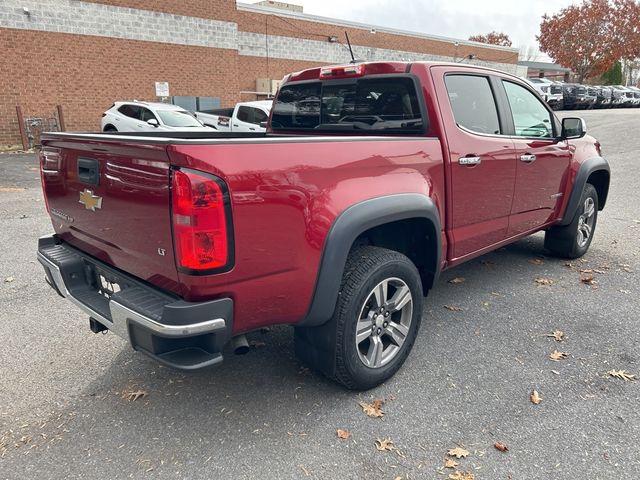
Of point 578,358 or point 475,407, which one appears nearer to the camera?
point 475,407

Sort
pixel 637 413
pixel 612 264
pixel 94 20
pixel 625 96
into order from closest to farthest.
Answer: pixel 637 413 → pixel 612 264 → pixel 94 20 → pixel 625 96

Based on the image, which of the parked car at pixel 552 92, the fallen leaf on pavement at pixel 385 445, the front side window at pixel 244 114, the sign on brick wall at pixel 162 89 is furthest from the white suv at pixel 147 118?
the parked car at pixel 552 92

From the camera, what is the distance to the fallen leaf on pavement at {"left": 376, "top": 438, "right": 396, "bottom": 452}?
2.53 metres

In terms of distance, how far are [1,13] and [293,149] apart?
1765cm

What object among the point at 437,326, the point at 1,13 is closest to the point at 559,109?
the point at 1,13

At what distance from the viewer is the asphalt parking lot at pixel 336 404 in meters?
2.43

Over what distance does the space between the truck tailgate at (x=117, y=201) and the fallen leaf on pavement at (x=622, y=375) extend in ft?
9.11

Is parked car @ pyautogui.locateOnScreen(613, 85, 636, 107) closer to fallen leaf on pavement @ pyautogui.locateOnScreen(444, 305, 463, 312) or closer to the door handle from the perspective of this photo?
fallen leaf on pavement @ pyautogui.locateOnScreen(444, 305, 463, 312)

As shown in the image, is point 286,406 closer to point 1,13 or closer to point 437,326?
point 437,326

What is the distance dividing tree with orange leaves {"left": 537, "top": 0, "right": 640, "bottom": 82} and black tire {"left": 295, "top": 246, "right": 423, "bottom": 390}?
50.6 m

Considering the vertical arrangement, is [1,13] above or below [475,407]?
above

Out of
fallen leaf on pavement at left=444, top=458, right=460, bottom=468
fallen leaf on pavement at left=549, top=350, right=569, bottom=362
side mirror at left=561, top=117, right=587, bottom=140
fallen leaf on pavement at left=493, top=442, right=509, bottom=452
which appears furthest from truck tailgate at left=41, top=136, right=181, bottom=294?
side mirror at left=561, top=117, right=587, bottom=140

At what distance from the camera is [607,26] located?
144ft

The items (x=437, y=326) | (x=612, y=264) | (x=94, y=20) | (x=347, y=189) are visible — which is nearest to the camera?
(x=347, y=189)
